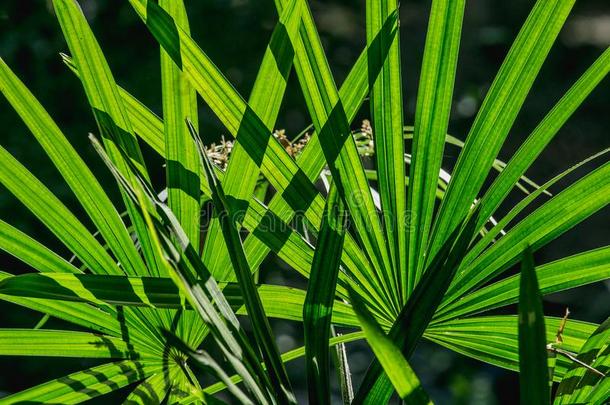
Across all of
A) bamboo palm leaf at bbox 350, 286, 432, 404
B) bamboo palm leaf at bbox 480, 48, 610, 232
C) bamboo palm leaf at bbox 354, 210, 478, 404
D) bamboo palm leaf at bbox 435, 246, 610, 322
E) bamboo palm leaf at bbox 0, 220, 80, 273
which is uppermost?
bamboo palm leaf at bbox 480, 48, 610, 232

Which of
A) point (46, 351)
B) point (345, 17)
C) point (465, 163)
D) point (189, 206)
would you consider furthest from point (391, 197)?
point (345, 17)

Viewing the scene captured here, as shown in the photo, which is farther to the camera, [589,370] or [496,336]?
[496,336]

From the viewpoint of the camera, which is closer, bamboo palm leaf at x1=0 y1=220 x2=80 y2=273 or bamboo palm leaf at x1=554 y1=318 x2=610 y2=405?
bamboo palm leaf at x1=554 y1=318 x2=610 y2=405

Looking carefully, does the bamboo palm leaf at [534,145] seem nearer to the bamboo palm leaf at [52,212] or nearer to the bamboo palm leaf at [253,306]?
the bamboo palm leaf at [253,306]

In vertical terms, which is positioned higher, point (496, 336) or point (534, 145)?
point (534, 145)

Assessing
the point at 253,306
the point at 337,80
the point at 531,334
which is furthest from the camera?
the point at 337,80

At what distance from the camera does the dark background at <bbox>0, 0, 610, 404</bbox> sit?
2.00 metres

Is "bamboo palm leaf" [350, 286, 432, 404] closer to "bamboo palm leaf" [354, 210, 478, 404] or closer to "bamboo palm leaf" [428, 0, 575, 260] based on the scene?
"bamboo palm leaf" [354, 210, 478, 404]

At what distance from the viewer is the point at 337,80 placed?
83.5 inches

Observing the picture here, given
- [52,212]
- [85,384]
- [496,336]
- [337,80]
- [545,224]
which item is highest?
[337,80]

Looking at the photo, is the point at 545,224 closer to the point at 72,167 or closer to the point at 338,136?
the point at 338,136

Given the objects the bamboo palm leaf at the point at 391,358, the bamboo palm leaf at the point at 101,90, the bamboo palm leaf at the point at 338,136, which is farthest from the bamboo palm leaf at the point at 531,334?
the bamboo palm leaf at the point at 101,90

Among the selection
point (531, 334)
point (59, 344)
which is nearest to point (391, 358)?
point (531, 334)

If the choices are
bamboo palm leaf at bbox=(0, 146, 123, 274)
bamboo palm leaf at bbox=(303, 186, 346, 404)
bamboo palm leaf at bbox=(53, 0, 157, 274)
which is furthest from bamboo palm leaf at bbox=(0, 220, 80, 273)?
bamboo palm leaf at bbox=(303, 186, 346, 404)
